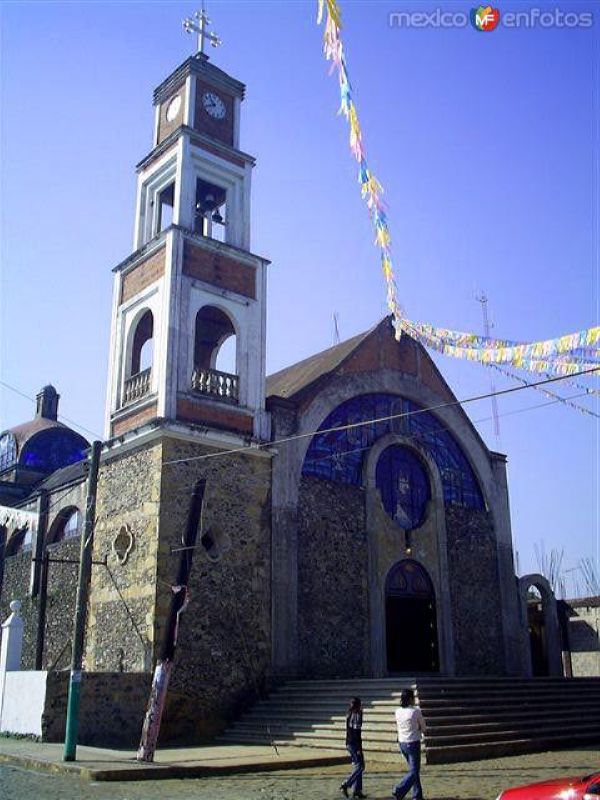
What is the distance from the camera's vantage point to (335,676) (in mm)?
20641

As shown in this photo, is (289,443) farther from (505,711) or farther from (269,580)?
(505,711)

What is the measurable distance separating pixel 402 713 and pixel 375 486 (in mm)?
12745

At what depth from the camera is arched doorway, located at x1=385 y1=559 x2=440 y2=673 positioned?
22.7 meters

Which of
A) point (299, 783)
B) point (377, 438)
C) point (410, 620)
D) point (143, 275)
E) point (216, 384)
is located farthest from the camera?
point (377, 438)

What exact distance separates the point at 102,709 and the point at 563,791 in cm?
1162

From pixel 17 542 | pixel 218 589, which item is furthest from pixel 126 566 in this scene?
pixel 17 542

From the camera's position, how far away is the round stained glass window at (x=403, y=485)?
24.0m

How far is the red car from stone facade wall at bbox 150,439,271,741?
38.1 ft

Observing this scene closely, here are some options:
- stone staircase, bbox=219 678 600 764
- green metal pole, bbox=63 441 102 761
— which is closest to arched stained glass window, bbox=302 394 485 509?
stone staircase, bbox=219 678 600 764

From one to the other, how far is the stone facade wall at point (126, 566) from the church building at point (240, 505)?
0.19ft

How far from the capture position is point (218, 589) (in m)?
19.0

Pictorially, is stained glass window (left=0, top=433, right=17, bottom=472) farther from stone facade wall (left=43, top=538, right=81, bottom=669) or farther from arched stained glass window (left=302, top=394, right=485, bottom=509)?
arched stained glass window (left=302, top=394, right=485, bottom=509)

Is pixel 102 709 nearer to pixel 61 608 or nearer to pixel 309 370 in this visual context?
pixel 61 608

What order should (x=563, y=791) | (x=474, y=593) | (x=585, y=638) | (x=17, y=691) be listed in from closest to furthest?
(x=563, y=791) < (x=17, y=691) < (x=474, y=593) < (x=585, y=638)
